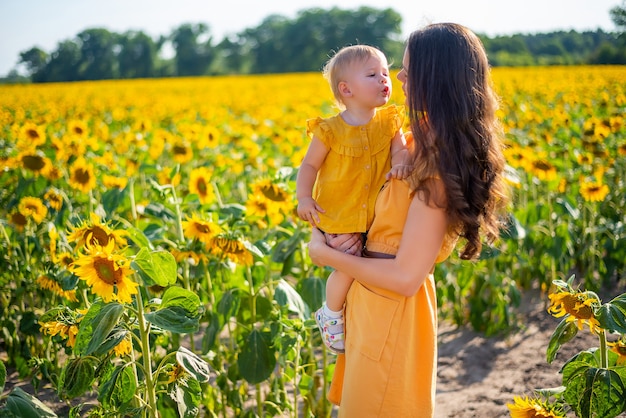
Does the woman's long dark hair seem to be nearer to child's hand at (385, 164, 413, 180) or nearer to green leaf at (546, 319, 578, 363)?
child's hand at (385, 164, 413, 180)

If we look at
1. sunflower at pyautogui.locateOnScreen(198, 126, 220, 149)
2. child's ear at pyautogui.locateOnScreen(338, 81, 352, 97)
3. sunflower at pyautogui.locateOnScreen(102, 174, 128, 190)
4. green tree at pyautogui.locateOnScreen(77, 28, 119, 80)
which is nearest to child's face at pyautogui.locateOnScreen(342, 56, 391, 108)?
child's ear at pyautogui.locateOnScreen(338, 81, 352, 97)

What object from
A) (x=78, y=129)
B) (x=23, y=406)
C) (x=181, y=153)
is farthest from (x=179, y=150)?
(x=23, y=406)

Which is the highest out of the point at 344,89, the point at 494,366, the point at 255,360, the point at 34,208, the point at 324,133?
the point at 344,89

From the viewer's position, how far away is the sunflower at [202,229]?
6.79ft

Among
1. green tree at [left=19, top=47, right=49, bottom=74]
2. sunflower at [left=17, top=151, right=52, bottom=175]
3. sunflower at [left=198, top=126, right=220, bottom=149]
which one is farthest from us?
green tree at [left=19, top=47, right=49, bottom=74]

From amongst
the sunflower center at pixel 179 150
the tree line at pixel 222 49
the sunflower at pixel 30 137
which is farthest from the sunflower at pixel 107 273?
the tree line at pixel 222 49

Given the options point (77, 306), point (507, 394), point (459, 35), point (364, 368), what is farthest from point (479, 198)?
point (507, 394)

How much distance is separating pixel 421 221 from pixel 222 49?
50.0 metres

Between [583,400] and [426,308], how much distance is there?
406 millimetres

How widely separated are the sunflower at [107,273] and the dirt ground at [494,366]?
1.28 m

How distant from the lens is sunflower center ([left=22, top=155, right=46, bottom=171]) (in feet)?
11.1

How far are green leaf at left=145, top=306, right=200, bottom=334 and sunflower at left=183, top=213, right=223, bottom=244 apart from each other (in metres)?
0.53

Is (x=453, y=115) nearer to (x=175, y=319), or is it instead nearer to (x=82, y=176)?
(x=175, y=319)

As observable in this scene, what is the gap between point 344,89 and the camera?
1.70m
